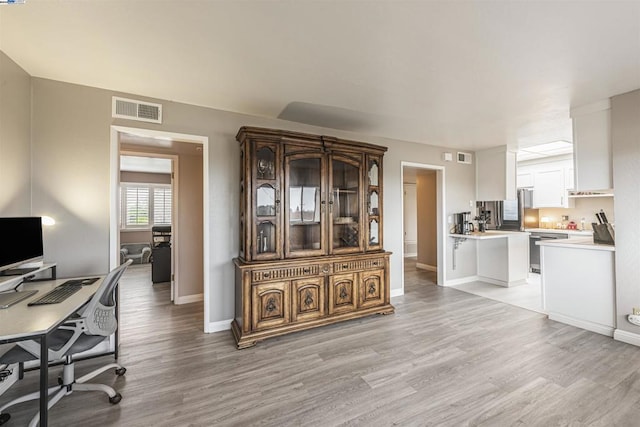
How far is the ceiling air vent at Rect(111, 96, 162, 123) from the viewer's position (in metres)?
2.67

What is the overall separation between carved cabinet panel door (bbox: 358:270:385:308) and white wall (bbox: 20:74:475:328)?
5.27 ft

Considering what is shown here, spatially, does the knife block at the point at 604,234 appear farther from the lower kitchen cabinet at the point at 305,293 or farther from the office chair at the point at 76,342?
the office chair at the point at 76,342

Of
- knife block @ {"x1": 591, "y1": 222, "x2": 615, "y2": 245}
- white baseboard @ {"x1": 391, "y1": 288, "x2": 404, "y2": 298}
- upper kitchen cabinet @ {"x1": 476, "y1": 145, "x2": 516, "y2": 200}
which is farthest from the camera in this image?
upper kitchen cabinet @ {"x1": 476, "y1": 145, "x2": 516, "y2": 200}

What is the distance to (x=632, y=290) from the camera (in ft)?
9.00

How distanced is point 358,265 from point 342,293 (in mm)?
398

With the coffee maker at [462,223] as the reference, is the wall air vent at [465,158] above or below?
above

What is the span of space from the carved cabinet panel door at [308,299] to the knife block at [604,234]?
331 centimetres

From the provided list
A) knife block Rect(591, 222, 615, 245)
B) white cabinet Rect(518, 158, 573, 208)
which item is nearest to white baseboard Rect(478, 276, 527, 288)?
knife block Rect(591, 222, 615, 245)

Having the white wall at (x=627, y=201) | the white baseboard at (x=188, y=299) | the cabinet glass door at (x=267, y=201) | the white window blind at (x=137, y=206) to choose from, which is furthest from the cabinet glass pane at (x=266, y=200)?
the white window blind at (x=137, y=206)

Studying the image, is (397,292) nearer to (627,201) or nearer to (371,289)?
(371,289)

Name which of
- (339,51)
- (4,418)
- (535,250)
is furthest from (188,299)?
(535,250)

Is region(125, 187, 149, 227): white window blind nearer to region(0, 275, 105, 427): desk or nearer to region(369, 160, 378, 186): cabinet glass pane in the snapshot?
region(0, 275, 105, 427): desk

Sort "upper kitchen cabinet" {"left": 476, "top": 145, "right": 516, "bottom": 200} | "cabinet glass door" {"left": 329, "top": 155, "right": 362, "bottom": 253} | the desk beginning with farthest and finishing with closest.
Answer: "upper kitchen cabinet" {"left": 476, "top": 145, "right": 516, "bottom": 200} → "cabinet glass door" {"left": 329, "top": 155, "right": 362, "bottom": 253} → the desk

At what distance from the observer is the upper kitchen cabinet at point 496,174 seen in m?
4.93
